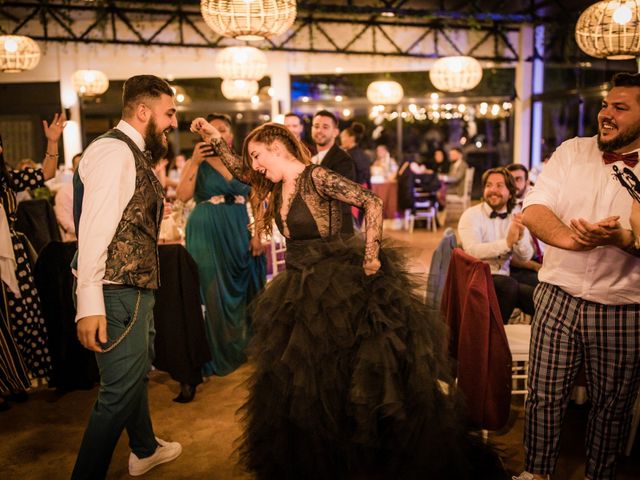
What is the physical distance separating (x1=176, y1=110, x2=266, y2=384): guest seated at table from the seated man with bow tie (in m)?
1.45

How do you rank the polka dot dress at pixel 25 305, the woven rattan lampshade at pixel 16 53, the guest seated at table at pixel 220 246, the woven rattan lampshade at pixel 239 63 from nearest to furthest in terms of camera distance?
1. the polka dot dress at pixel 25 305
2. the guest seated at table at pixel 220 246
3. the woven rattan lampshade at pixel 16 53
4. the woven rattan lampshade at pixel 239 63

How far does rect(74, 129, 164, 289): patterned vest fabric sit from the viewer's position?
6.88 feet

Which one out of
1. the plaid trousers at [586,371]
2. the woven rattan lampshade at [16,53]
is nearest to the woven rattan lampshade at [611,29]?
the plaid trousers at [586,371]

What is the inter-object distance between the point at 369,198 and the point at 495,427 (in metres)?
1.31

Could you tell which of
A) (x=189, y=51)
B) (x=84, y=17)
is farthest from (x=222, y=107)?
(x=84, y=17)

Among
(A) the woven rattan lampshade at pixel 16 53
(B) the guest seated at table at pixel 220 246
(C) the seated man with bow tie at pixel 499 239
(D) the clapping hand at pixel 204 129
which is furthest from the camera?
(A) the woven rattan lampshade at pixel 16 53

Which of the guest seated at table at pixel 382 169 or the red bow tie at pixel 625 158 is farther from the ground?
the guest seated at table at pixel 382 169

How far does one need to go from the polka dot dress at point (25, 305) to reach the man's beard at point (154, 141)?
5.07 feet

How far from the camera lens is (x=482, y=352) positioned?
9.01 feet

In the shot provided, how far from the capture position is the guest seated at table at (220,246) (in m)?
3.85

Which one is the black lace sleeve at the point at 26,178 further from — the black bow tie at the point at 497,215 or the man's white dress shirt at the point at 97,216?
the black bow tie at the point at 497,215

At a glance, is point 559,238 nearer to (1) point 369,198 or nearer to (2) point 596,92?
(1) point 369,198

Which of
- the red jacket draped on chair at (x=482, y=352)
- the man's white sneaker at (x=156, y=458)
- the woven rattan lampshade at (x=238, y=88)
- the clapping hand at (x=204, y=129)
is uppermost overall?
the woven rattan lampshade at (x=238, y=88)

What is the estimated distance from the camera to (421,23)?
39.2ft
